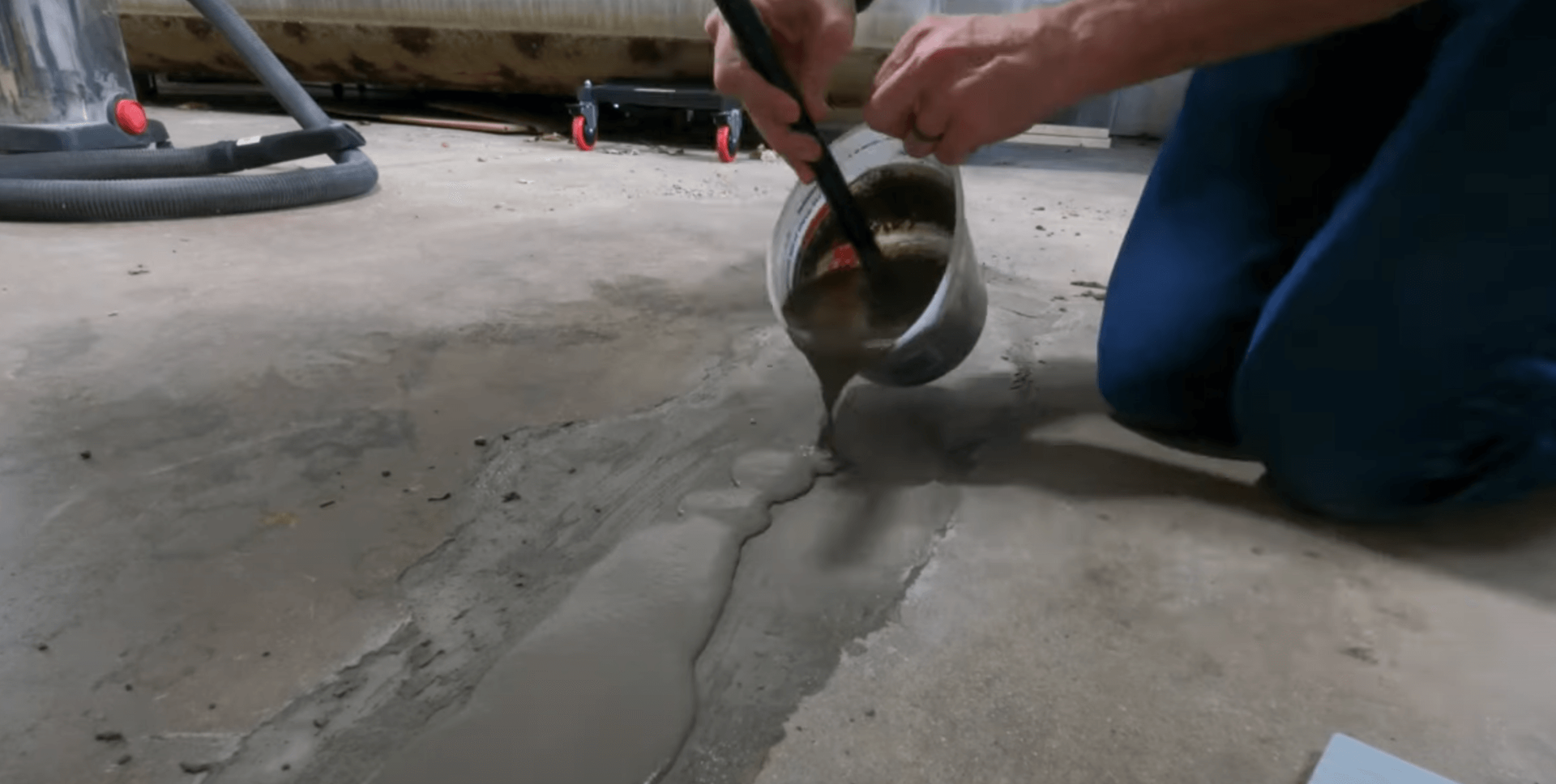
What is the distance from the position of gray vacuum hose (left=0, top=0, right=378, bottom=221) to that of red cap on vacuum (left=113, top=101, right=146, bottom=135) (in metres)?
0.05

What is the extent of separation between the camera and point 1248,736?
604 millimetres

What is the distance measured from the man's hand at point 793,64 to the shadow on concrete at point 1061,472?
0.28 metres

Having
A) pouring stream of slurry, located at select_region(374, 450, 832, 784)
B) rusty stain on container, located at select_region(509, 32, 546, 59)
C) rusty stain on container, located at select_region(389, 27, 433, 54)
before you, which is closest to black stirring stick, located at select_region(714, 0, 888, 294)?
pouring stream of slurry, located at select_region(374, 450, 832, 784)

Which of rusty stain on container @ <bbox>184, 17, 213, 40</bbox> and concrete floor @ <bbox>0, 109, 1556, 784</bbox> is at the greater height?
rusty stain on container @ <bbox>184, 17, 213, 40</bbox>

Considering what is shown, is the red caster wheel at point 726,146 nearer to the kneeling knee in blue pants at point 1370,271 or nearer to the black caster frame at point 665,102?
the black caster frame at point 665,102

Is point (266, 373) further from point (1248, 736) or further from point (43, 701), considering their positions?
point (1248, 736)

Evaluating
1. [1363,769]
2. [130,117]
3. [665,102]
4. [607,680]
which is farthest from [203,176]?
[1363,769]

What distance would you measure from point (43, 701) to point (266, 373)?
0.53 metres

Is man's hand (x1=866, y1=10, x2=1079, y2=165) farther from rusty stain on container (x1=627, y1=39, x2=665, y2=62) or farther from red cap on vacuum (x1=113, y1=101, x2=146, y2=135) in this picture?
rusty stain on container (x1=627, y1=39, x2=665, y2=62)

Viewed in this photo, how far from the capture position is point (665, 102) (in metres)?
2.66

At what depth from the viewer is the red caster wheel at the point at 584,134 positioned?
2.73 meters

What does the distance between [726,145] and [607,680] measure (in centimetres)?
214

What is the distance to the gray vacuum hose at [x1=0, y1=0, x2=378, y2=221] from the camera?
1.65 metres

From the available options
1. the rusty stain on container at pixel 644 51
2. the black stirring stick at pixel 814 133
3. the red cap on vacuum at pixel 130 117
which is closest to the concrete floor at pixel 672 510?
the black stirring stick at pixel 814 133
